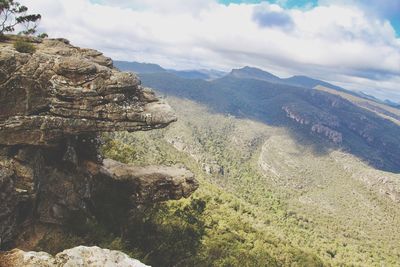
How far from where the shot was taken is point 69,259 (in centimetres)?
1330

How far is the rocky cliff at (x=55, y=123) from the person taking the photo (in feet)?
75.0

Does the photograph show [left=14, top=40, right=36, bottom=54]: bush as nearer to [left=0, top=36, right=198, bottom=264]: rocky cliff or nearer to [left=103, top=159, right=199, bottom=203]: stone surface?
[left=0, top=36, right=198, bottom=264]: rocky cliff

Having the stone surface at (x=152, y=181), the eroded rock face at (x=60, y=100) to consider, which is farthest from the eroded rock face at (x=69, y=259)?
the stone surface at (x=152, y=181)

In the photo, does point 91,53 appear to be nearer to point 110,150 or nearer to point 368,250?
point 110,150

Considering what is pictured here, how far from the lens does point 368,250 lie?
189 meters

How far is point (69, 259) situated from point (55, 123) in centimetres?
1269

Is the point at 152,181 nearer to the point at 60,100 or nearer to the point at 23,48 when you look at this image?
the point at 60,100

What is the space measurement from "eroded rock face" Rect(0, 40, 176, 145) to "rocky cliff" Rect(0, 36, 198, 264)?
0.18 ft

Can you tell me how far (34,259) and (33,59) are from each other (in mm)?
15127

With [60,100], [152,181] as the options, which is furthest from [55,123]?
[152,181]

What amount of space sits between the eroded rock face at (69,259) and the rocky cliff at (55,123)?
10.1 meters

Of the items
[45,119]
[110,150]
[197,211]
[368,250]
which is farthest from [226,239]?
[368,250]

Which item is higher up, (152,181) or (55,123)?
(55,123)

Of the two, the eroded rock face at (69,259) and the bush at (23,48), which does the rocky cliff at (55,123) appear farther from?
the eroded rock face at (69,259)
